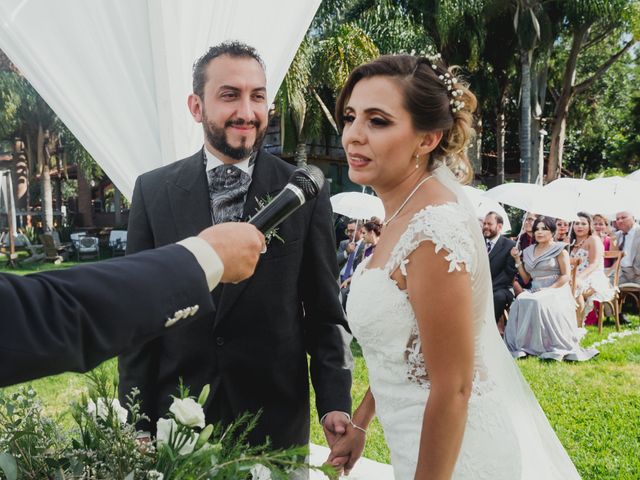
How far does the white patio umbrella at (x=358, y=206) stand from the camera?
41.2 ft

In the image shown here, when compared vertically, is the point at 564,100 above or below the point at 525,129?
above

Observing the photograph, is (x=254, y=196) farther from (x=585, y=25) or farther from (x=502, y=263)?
(x=585, y=25)

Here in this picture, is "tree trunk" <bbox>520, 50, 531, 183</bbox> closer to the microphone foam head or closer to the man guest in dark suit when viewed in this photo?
the man guest in dark suit

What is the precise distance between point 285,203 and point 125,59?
2.27 m

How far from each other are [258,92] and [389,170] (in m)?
0.74

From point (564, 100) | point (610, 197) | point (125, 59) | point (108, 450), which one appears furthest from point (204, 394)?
point (564, 100)

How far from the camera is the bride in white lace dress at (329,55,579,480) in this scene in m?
1.87

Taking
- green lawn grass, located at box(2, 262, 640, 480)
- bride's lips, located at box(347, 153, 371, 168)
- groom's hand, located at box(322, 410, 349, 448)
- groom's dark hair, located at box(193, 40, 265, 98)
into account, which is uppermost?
groom's dark hair, located at box(193, 40, 265, 98)

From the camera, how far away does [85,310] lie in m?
1.02

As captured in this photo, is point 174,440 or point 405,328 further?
point 405,328

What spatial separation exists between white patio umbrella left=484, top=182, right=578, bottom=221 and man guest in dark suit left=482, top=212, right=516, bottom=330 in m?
1.61

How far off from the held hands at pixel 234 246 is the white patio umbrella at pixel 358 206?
11100 mm

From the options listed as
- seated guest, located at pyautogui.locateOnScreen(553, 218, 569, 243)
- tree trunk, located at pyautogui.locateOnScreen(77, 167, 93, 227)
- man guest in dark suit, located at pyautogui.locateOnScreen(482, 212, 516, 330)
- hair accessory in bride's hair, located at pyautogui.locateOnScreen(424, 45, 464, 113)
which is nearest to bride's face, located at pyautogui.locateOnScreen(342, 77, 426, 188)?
hair accessory in bride's hair, located at pyautogui.locateOnScreen(424, 45, 464, 113)

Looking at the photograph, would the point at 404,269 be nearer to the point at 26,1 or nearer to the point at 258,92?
the point at 258,92
